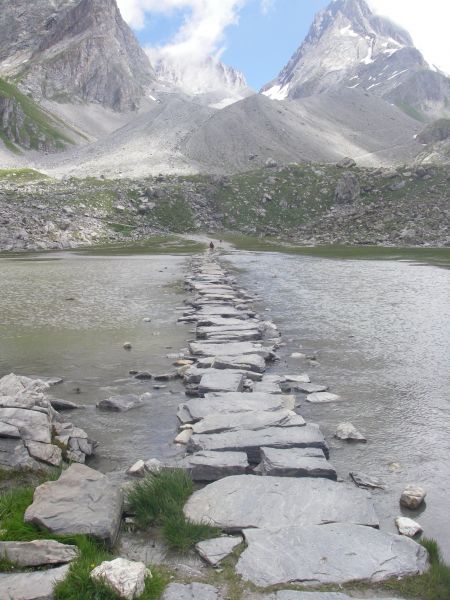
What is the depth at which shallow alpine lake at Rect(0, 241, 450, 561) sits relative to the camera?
7895mm

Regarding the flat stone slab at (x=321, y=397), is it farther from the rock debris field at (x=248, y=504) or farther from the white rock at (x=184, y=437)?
the white rock at (x=184, y=437)

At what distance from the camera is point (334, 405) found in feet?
33.2

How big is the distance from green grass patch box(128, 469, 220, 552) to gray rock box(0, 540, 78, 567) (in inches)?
39.9

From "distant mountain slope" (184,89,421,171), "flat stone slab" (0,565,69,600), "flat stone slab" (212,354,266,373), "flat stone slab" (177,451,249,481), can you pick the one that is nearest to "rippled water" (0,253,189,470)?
"flat stone slab" (177,451,249,481)

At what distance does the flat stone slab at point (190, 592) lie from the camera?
15.2ft

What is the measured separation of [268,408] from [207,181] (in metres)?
94.9

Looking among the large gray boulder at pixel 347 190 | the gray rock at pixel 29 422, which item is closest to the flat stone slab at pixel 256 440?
the gray rock at pixel 29 422

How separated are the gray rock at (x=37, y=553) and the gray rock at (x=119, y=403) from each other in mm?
4743

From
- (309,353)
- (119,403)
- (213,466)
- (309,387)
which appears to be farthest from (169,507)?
(309,353)

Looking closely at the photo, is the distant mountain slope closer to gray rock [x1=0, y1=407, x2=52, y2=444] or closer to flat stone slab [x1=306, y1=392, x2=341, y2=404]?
flat stone slab [x1=306, y1=392, x2=341, y2=404]

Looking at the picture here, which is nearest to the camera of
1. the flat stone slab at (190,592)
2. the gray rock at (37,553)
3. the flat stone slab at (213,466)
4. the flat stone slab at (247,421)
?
the flat stone slab at (190,592)

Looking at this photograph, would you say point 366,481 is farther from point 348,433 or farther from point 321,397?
point 321,397

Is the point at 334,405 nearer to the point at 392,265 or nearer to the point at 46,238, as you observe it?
the point at 392,265

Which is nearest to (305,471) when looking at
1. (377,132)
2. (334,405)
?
(334,405)
